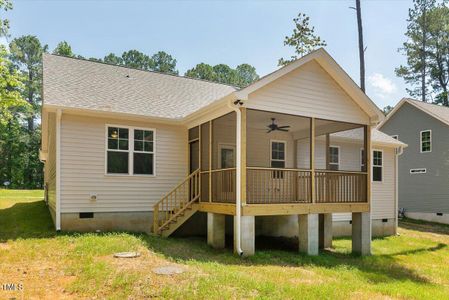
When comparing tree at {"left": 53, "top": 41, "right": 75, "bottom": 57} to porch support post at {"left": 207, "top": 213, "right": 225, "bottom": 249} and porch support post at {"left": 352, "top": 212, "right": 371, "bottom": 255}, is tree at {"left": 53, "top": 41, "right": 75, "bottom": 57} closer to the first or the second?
porch support post at {"left": 207, "top": 213, "right": 225, "bottom": 249}

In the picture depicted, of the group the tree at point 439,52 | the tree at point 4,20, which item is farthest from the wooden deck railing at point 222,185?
the tree at point 439,52

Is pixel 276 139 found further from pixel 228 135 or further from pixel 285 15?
pixel 285 15

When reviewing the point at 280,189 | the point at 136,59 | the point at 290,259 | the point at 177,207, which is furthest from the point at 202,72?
the point at 290,259

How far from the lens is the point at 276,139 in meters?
14.1

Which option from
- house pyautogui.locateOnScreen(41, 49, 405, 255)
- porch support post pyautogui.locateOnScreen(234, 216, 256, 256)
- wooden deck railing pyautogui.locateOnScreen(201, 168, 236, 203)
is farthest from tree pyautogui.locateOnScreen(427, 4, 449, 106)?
porch support post pyautogui.locateOnScreen(234, 216, 256, 256)

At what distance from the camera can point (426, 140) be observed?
21.3 metres

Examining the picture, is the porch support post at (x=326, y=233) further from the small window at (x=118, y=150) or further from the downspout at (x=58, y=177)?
the downspout at (x=58, y=177)

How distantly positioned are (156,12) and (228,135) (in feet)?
40.2

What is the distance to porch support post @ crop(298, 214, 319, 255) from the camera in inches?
388

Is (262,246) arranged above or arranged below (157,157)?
below

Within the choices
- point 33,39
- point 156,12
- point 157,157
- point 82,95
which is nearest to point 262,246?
point 157,157

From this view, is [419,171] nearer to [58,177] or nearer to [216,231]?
[216,231]

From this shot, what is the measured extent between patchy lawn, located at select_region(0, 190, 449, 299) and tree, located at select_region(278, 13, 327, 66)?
1666 cm

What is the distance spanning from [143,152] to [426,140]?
17.5m
